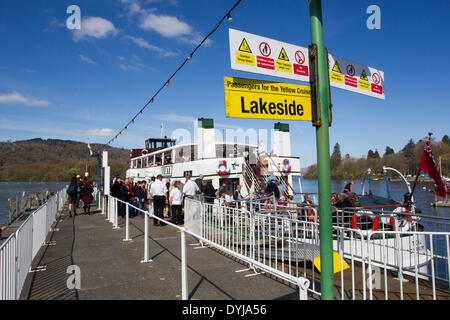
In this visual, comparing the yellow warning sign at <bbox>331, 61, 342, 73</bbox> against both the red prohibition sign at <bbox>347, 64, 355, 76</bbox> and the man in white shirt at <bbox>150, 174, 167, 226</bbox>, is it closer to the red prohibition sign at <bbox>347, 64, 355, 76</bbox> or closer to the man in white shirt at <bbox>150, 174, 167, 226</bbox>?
the red prohibition sign at <bbox>347, 64, 355, 76</bbox>

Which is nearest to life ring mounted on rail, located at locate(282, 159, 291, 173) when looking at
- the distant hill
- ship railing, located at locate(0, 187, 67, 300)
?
ship railing, located at locate(0, 187, 67, 300)

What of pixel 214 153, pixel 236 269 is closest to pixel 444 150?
pixel 214 153

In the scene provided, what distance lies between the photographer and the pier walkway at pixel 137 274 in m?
4.59

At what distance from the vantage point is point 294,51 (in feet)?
10.4

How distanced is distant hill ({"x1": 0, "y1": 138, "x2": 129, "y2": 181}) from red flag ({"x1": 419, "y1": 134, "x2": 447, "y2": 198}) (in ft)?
215

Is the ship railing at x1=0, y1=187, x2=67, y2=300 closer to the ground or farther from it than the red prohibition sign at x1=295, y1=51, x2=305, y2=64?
closer to the ground

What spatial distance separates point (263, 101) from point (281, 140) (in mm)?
13365

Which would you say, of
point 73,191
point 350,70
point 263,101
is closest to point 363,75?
point 350,70

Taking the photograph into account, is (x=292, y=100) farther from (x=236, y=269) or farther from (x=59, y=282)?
(x=59, y=282)

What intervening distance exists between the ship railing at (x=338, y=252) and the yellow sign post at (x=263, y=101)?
2.17 m

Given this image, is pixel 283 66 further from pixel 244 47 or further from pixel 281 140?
pixel 281 140

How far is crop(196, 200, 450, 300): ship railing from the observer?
4.38 metres

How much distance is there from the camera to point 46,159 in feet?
521

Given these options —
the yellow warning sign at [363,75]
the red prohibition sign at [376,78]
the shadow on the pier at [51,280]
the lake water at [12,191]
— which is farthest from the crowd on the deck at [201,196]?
the lake water at [12,191]
